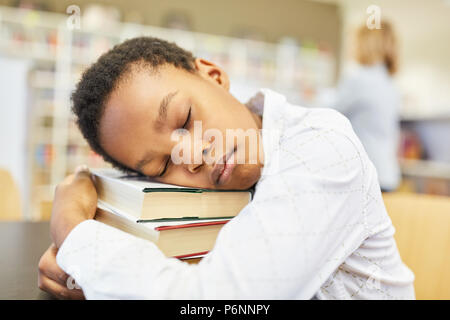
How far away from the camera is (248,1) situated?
4.54 m

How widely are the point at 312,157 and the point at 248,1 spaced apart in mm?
4561

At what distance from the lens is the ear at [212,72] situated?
2.04ft

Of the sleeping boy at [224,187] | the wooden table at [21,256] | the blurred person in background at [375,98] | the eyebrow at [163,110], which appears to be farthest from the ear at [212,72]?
the blurred person in background at [375,98]

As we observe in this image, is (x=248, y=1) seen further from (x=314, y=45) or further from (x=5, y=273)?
(x=5, y=273)

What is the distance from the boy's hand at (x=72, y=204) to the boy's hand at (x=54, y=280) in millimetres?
20

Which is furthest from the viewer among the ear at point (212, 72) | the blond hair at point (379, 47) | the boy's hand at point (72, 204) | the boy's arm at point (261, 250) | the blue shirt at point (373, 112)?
the blond hair at point (379, 47)

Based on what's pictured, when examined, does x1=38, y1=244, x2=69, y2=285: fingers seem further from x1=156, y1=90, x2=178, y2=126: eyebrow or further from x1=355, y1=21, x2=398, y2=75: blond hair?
x1=355, y1=21, x2=398, y2=75: blond hair

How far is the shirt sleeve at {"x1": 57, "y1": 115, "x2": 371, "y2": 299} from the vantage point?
1.02ft

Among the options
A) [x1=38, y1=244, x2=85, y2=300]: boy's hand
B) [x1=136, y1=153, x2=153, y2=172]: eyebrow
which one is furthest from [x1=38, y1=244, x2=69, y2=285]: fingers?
[x1=136, y1=153, x2=153, y2=172]: eyebrow

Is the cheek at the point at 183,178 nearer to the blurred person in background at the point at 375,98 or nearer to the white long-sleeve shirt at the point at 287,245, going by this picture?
the white long-sleeve shirt at the point at 287,245

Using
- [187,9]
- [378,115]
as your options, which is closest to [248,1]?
[187,9]

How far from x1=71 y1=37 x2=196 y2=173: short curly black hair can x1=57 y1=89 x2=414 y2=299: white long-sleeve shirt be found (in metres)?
0.20

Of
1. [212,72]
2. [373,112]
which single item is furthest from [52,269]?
[373,112]
